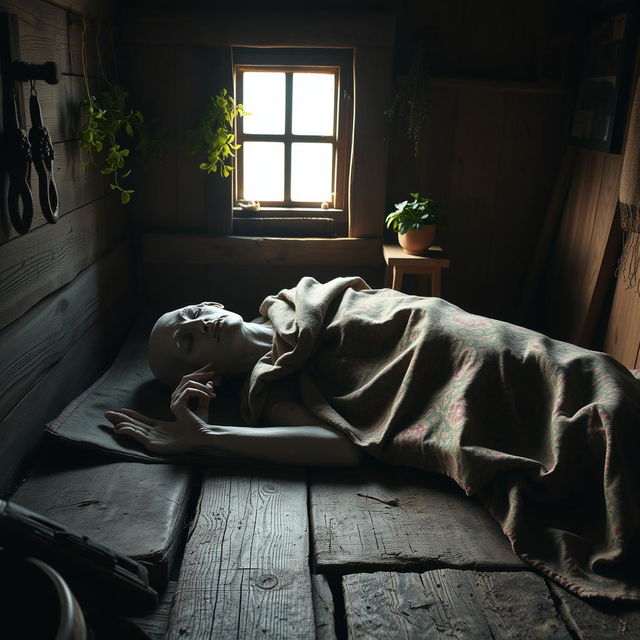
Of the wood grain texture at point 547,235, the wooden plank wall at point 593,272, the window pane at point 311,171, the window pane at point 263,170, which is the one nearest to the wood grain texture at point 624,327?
the wooden plank wall at point 593,272

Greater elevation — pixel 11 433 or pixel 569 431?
pixel 569 431

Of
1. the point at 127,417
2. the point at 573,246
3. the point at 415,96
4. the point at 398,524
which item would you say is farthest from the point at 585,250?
the point at 127,417

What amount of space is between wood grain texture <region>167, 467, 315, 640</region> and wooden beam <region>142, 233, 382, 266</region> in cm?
169

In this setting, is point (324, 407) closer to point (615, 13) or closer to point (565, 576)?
point (565, 576)

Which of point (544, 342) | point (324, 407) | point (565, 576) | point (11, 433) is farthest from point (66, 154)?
point (565, 576)

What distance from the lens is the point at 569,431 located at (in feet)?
6.36

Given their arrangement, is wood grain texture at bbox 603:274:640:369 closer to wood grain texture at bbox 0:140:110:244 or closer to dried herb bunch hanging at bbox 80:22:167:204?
dried herb bunch hanging at bbox 80:22:167:204

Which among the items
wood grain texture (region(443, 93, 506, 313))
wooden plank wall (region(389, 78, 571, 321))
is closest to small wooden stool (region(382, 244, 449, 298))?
wooden plank wall (region(389, 78, 571, 321))

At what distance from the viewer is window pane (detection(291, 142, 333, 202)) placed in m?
3.72

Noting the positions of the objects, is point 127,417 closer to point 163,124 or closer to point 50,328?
point 50,328

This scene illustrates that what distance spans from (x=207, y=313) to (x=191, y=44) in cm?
157

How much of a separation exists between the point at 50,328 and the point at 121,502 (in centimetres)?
74

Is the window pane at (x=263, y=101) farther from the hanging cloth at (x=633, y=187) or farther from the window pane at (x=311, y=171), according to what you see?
the hanging cloth at (x=633, y=187)

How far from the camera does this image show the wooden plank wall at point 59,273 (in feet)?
6.90
